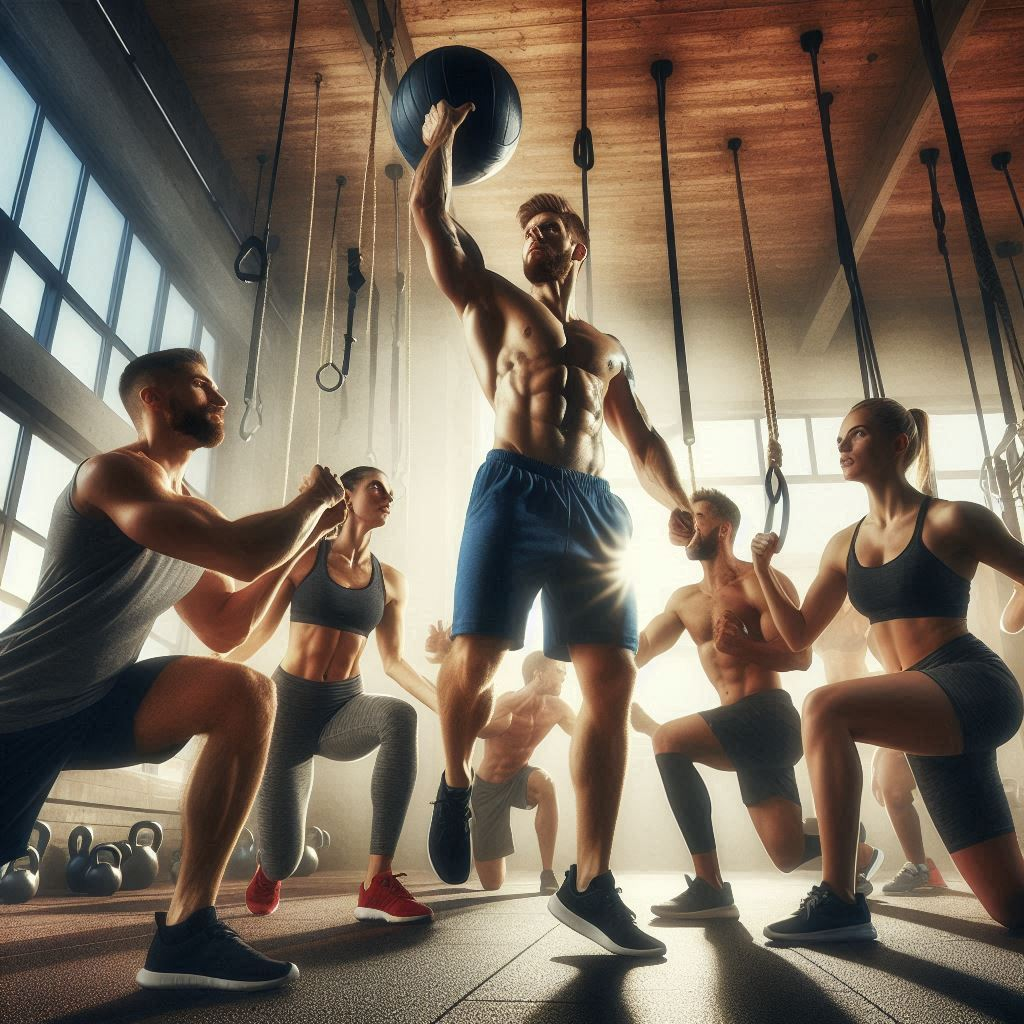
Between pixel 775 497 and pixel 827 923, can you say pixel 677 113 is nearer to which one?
pixel 775 497

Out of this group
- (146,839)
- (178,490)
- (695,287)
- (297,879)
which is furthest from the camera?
(695,287)

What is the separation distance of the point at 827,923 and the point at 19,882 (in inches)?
118

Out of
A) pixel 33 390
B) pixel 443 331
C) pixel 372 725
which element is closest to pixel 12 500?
pixel 33 390

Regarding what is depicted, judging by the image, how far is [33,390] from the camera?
12.0ft

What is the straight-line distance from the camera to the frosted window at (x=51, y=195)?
12.7 ft

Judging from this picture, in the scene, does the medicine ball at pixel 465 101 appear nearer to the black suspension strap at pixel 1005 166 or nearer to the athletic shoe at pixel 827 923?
the athletic shoe at pixel 827 923

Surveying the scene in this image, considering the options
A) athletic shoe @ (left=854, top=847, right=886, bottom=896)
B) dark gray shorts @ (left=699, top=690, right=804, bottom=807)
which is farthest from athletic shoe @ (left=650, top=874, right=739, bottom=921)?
athletic shoe @ (left=854, top=847, right=886, bottom=896)

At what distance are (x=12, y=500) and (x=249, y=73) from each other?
316cm

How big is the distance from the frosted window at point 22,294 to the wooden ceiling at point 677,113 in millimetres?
2030

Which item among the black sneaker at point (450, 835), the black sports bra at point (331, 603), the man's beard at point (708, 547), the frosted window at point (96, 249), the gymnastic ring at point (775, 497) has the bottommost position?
the black sneaker at point (450, 835)

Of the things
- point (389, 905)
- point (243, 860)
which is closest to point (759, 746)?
point (389, 905)

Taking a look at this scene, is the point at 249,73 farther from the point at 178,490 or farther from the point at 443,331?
the point at 178,490

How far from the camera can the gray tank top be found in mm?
1326

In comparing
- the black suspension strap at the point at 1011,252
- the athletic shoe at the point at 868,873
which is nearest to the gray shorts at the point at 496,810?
the athletic shoe at the point at 868,873
